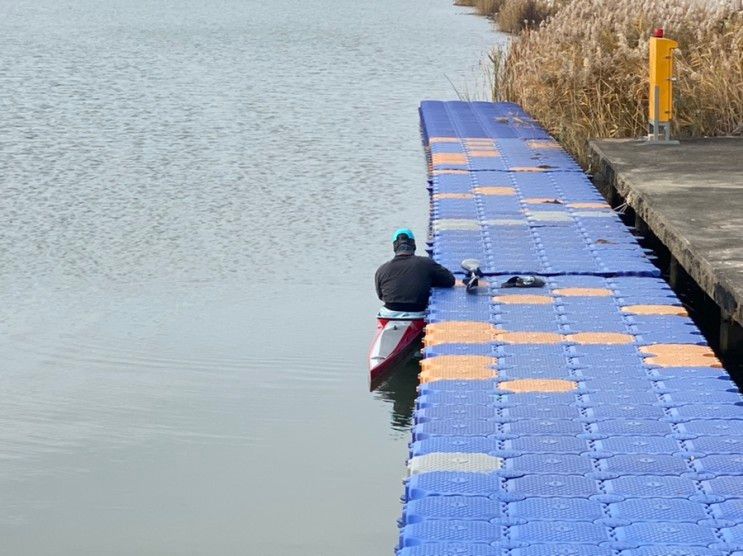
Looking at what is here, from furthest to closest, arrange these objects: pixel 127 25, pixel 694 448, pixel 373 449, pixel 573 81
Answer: pixel 127 25 → pixel 573 81 → pixel 373 449 → pixel 694 448

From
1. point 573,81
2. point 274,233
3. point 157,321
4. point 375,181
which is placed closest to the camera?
point 157,321

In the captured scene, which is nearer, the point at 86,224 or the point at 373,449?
the point at 373,449

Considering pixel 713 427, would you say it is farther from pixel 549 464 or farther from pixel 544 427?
pixel 549 464

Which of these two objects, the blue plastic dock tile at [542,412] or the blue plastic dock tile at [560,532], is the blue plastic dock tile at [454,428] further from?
the blue plastic dock tile at [560,532]

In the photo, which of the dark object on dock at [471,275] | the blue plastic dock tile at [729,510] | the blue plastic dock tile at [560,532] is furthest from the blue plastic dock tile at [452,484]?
the dark object on dock at [471,275]

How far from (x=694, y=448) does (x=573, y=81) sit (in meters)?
10.2

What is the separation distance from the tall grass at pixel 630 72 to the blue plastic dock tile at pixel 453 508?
9.74m

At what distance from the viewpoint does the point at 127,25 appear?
4453cm

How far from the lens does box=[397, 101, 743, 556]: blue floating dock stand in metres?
5.58

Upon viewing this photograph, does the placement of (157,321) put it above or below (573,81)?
below

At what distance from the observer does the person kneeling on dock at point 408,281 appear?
372 inches

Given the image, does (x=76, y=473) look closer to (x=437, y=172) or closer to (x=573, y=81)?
(x=437, y=172)

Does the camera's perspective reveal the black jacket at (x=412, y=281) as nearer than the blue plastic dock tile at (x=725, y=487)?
No

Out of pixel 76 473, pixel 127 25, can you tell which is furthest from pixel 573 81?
pixel 127 25
